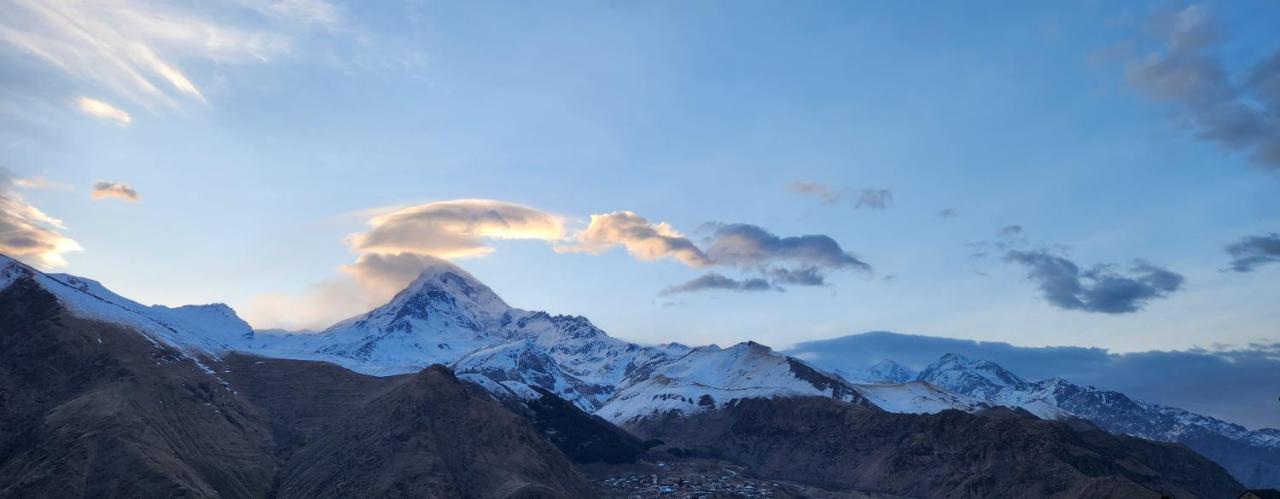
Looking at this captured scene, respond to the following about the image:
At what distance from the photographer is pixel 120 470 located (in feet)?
635

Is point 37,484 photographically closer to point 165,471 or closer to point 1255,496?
point 165,471

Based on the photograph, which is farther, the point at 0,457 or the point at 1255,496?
the point at 0,457

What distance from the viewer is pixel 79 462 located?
194 m

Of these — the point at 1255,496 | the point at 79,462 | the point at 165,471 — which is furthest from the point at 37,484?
the point at 1255,496

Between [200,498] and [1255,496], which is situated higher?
[1255,496]

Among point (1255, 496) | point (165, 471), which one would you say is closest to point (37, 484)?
point (165, 471)

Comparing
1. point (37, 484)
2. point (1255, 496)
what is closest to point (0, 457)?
point (37, 484)

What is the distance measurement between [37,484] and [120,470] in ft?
44.9

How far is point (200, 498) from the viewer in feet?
639

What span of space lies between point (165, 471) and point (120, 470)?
7690 millimetres

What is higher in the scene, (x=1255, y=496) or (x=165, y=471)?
(x=1255, y=496)

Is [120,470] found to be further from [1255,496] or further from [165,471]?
[1255,496]

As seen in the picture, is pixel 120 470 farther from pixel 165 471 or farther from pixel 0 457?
pixel 0 457

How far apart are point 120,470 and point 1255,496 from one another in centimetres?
20626
